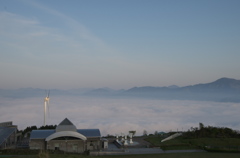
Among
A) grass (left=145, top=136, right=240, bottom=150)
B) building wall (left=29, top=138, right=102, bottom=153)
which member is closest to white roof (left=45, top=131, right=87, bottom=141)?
building wall (left=29, top=138, right=102, bottom=153)

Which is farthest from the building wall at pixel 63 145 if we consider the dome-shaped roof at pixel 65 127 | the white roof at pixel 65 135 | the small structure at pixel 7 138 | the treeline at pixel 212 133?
the treeline at pixel 212 133

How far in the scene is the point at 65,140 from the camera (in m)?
42.2

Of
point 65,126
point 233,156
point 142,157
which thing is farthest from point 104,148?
point 233,156

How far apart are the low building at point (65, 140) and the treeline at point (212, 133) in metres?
17.6

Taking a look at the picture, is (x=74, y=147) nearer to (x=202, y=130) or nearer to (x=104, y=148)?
(x=104, y=148)

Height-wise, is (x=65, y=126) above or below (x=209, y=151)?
above

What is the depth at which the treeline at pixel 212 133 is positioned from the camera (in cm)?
4817

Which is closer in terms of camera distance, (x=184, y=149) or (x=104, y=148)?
(x=184, y=149)

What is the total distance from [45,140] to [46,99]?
1898 cm

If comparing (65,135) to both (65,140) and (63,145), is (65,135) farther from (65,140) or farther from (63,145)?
(63,145)

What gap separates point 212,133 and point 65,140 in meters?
26.0

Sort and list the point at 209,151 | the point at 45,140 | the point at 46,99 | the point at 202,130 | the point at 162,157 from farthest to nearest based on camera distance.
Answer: the point at 46,99
the point at 202,130
the point at 45,140
the point at 209,151
the point at 162,157

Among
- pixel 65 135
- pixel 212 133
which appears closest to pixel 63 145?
pixel 65 135

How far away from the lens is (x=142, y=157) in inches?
1337
